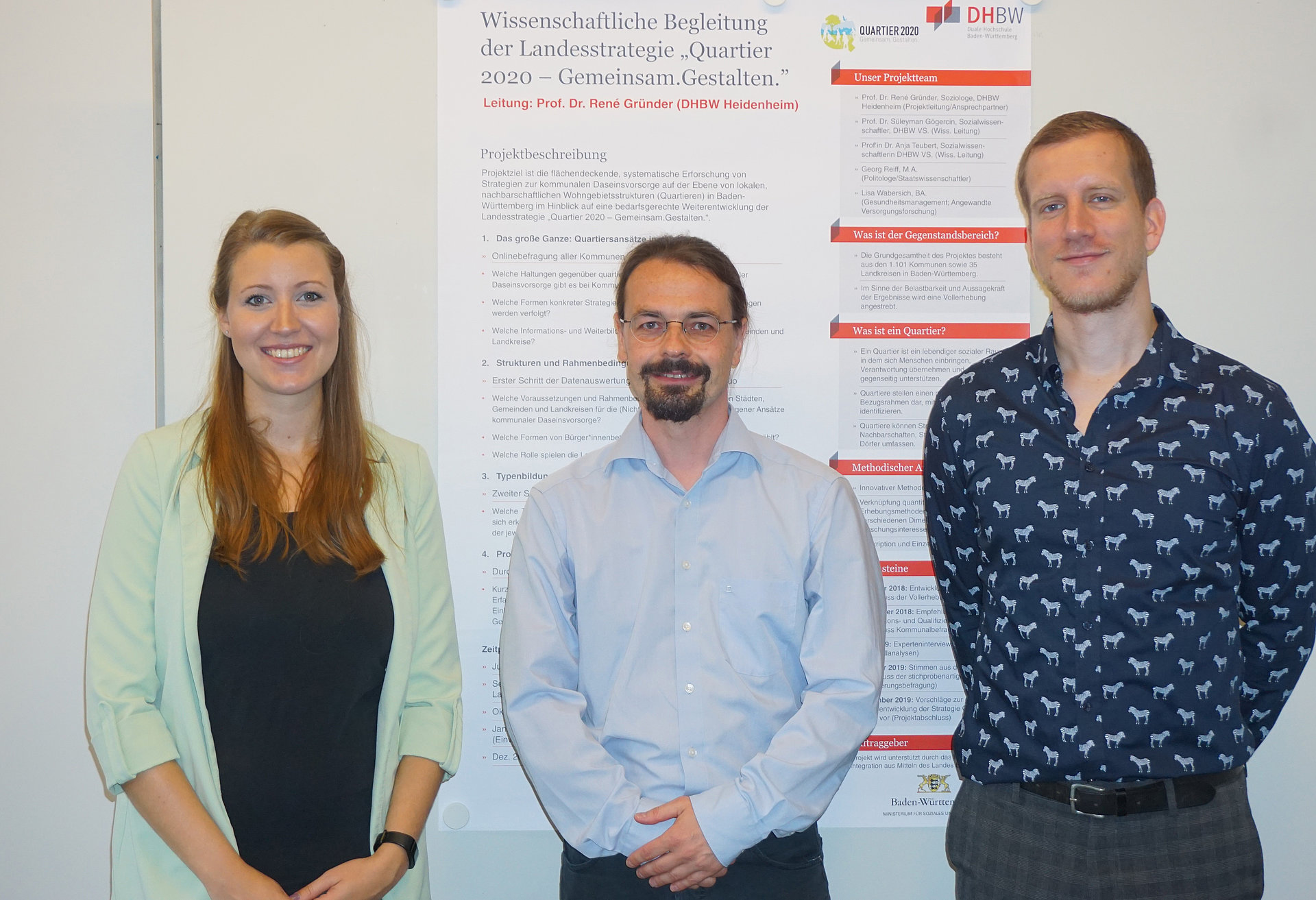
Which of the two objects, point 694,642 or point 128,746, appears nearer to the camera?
point 128,746

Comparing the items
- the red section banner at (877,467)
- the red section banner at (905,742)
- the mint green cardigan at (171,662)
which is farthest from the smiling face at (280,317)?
the red section banner at (905,742)

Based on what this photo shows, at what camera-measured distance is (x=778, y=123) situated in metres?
2.52

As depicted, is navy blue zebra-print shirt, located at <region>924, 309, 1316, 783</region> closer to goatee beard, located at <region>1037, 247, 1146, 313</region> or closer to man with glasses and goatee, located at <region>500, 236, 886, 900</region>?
goatee beard, located at <region>1037, 247, 1146, 313</region>

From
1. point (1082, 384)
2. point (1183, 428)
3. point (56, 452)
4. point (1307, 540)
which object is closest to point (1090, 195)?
point (1082, 384)

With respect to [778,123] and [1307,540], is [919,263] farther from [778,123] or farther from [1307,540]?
[1307,540]

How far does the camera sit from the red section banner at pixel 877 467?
256 centimetres

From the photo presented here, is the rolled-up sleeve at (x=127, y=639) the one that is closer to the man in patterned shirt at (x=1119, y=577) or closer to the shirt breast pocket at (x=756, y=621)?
the shirt breast pocket at (x=756, y=621)

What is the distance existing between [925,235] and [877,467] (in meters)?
0.64

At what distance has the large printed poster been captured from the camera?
2.50m

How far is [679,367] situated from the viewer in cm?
208

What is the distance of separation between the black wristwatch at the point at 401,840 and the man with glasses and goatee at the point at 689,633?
27 centimetres

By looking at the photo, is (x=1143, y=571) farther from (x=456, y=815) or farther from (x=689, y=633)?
(x=456, y=815)

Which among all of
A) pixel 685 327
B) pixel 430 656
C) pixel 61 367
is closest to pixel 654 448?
pixel 685 327

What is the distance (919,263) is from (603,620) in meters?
1.29
